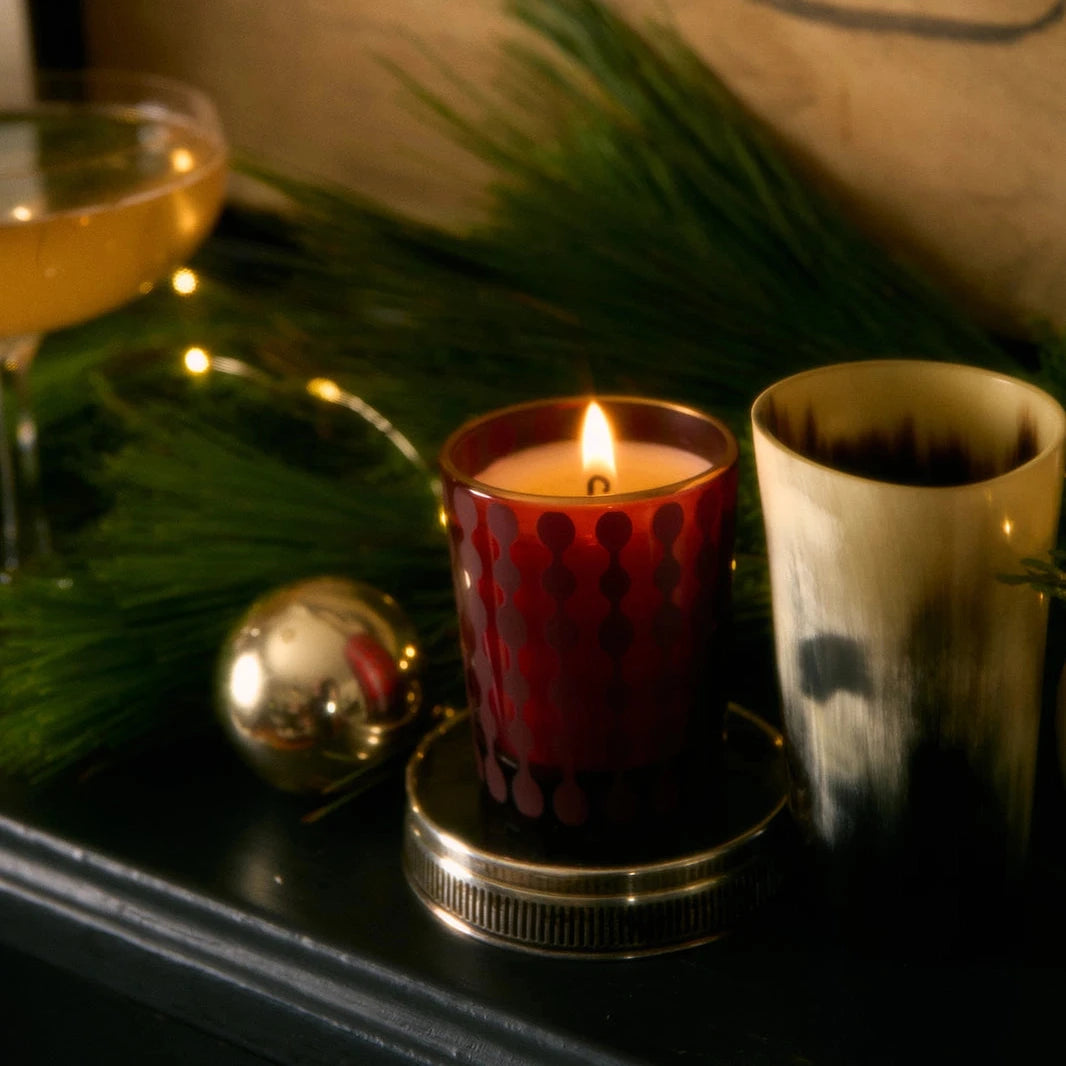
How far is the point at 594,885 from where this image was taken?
34 cm

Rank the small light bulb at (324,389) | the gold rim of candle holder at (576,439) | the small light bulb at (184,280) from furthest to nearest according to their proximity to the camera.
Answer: the small light bulb at (184,280) < the small light bulb at (324,389) < the gold rim of candle holder at (576,439)

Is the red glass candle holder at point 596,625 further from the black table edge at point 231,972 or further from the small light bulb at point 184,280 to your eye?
the small light bulb at point 184,280

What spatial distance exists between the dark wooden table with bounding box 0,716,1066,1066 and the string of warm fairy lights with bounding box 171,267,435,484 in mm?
139

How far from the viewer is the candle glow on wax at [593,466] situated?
36 cm

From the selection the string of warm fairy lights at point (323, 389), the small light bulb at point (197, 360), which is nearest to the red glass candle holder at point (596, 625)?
the string of warm fairy lights at point (323, 389)

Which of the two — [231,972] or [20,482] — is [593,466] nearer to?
[231,972]

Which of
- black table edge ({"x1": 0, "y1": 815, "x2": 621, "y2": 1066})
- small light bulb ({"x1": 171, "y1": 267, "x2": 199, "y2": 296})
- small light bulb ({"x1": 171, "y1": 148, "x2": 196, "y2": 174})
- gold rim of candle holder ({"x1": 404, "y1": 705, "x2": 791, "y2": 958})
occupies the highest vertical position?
small light bulb ({"x1": 171, "y1": 148, "x2": 196, "y2": 174})

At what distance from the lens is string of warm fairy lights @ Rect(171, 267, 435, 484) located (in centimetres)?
53

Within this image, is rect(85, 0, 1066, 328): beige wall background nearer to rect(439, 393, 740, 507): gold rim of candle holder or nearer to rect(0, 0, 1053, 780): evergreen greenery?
rect(0, 0, 1053, 780): evergreen greenery

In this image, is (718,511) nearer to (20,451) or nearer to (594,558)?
(594,558)

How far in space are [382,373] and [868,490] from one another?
30 cm

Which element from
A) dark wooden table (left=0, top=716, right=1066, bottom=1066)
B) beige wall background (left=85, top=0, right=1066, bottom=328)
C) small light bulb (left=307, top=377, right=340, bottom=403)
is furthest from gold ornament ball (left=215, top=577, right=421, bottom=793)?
beige wall background (left=85, top=0, right=1066, bottom=328)

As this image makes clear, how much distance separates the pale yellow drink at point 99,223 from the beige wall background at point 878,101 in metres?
0.10

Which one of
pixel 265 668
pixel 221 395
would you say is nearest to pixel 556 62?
pixel 221 395
